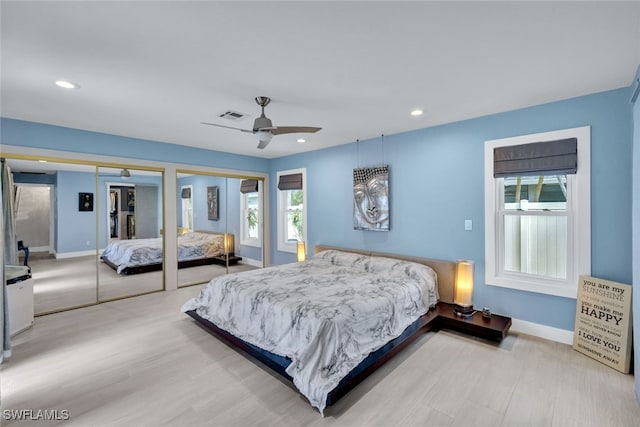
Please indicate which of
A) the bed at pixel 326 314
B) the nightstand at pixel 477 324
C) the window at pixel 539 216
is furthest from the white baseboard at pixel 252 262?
the window at pixel 539 216

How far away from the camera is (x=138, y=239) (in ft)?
15.5

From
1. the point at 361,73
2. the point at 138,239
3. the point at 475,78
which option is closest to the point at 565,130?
the point at 475,78

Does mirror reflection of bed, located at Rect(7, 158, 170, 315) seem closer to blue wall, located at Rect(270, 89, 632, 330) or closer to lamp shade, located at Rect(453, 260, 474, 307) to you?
blue wall, located at Rect(270, 89, 632, 330)

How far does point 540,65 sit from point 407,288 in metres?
2.38

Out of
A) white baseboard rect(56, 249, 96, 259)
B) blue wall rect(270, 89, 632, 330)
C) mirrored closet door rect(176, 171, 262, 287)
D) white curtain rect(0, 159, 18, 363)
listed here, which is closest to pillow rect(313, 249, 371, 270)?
blue wall rect(270, 89, 632, 330)

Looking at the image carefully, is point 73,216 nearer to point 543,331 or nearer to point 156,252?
point 156,252

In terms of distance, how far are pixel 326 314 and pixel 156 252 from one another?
3.83 meters

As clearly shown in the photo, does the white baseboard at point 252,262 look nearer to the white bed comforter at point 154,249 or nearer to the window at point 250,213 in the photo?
the window at point 250,213

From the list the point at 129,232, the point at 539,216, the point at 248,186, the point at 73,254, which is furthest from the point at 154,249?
the point at 539,216

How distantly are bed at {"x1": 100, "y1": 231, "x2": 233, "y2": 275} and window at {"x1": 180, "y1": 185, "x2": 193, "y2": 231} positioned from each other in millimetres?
178

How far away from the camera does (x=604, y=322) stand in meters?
2.65

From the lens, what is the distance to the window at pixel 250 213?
6.09 m

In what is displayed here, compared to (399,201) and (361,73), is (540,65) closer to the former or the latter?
(361,73)

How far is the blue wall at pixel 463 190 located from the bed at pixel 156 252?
2000mm
